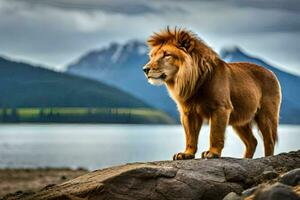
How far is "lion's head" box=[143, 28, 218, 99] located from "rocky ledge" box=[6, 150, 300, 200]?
1361 mm

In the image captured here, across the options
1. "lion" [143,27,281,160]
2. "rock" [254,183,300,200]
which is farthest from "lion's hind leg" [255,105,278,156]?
"rock" [254,183,300,200]

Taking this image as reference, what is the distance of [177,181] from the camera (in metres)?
10.7

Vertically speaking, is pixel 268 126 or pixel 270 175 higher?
pixel 268 126

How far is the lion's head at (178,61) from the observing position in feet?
38.5

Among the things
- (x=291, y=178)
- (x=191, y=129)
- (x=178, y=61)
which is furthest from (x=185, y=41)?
(x=291, y=178)

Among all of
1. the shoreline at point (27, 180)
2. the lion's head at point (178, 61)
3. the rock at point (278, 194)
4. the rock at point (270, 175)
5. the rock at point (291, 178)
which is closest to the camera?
the rock at point (278, 194)

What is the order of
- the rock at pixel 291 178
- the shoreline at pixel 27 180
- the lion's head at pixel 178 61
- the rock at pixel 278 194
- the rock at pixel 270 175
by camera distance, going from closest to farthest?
1. the rock at pixel 278 194
2. the rock at pixel 291 178
3. the rock at pixel 270 175
4. the lion's head at pixel 178 61
5. the shoreline at pixel 27 180

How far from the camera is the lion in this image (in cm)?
1180

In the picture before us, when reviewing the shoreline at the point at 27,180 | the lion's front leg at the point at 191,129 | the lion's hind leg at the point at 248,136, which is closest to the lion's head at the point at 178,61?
the lion's front leg at the point at 191,129

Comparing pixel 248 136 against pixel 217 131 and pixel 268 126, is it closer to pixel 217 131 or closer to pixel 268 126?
pixel 268 126

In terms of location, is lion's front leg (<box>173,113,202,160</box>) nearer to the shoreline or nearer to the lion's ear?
the lion's ear

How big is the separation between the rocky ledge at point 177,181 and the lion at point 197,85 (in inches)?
25.4

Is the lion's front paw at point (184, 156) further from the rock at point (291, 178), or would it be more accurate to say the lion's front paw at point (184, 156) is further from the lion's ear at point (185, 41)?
the rock at point (291, 178)

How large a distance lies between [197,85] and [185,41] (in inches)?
32.4
